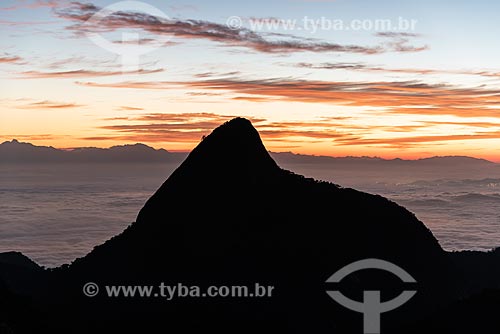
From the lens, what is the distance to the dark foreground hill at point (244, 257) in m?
41.9

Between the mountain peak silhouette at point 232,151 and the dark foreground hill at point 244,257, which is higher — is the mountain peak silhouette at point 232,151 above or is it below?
above

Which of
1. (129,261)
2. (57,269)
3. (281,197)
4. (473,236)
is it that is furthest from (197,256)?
(473,236)

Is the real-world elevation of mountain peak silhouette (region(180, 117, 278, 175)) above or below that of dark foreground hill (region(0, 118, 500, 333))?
above

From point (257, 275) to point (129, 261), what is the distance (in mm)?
9682

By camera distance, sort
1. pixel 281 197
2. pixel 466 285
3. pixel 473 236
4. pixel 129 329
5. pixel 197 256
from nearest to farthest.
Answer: pixel 129 329 → pixel 197 256 → pixel 281 197 → pixel 466 285 → pixel 473 236

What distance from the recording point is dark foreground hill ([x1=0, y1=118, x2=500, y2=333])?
41.9 m

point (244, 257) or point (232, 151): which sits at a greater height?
point (232, 151)

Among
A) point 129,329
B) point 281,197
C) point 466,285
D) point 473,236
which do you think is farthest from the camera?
point 473,236

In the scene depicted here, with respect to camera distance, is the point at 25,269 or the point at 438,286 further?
the point at 25,269

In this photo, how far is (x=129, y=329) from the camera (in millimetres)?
41375

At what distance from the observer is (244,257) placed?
44.7m

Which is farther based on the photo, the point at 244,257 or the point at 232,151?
the point at 232,151

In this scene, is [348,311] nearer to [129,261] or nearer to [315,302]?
[315,302]

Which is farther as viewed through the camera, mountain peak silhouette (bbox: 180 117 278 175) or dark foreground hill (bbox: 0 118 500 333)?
mountain peak silhouette (bbox: 180 117 278 175)
